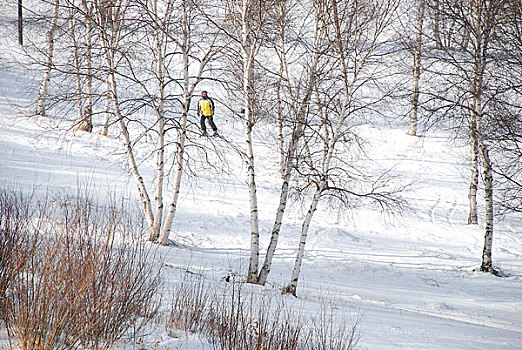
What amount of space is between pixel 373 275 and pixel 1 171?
12036 mm

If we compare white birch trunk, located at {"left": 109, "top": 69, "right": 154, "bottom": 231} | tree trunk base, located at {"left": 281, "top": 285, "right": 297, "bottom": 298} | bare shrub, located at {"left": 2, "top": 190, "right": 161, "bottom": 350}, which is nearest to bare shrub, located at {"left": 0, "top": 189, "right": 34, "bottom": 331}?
bare shrub, located at {"left": 2, "top": 190, "right": 161, "bottom": 350}

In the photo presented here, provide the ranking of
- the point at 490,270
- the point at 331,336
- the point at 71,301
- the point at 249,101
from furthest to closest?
the point at 490,270, the point at 249,101, the point at 331,336, the point at 71,301

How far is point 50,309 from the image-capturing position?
3318mm

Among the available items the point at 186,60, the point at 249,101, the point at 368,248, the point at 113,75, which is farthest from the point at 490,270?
the point at 113,75

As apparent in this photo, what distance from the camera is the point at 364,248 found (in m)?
13.1

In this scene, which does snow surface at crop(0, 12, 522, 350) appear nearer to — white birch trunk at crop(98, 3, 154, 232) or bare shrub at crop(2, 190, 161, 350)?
white birch trunk at crop(98, 3, 154, 232)

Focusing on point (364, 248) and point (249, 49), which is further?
point (364, 248)

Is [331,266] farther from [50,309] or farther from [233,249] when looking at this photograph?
[50,309]

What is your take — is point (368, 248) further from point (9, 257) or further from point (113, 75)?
point (9, 257)

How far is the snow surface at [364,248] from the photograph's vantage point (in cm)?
750

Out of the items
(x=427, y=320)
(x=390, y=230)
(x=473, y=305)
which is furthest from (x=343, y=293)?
(x=390, y=230)

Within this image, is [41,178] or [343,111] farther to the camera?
[41,178]

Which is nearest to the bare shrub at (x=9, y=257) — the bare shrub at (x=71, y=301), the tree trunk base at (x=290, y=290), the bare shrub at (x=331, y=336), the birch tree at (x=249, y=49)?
the bare shrub at (x=71, y=301)

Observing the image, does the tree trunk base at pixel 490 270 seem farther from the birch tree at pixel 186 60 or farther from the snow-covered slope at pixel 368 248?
the birch tree at pixel 186 60
